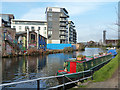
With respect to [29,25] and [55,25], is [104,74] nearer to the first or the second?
[29,25]

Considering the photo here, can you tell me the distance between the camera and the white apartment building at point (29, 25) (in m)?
63.2

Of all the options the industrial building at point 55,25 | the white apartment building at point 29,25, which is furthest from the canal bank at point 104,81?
the industrial building at point 55,25

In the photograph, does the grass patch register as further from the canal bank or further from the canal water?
the canal water

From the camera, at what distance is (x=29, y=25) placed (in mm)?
63875

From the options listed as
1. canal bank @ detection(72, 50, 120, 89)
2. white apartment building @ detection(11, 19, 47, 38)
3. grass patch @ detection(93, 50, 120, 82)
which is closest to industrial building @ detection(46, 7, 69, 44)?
white apartment building @ detection(11, 19, 47, 38)

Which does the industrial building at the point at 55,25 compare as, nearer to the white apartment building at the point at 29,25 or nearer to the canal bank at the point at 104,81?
the white apartment building at the point at 29,25

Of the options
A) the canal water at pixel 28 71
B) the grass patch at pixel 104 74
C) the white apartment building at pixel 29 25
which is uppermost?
the white apartment building at pixel 29 25

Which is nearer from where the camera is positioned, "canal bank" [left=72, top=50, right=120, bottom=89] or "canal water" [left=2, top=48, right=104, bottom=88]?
"canal bank" [left=72, top=50, right=120, bottom=89]

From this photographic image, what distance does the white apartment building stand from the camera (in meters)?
63.2

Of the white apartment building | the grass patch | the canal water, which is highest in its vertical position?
the white apartment building

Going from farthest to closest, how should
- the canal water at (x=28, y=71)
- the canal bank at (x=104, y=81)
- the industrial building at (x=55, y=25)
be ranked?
the industrial building at (x=55, y=25), the canal water at (x=28, y=71), the canal bank at (x=104, y=81)

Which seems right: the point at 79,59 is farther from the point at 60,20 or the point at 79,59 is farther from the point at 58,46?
the point at 60,20

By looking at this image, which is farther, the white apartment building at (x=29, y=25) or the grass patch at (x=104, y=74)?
the white apartment building at (x=29, y=25)

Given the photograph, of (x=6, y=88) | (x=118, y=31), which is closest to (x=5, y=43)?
(x=6, y=88)
